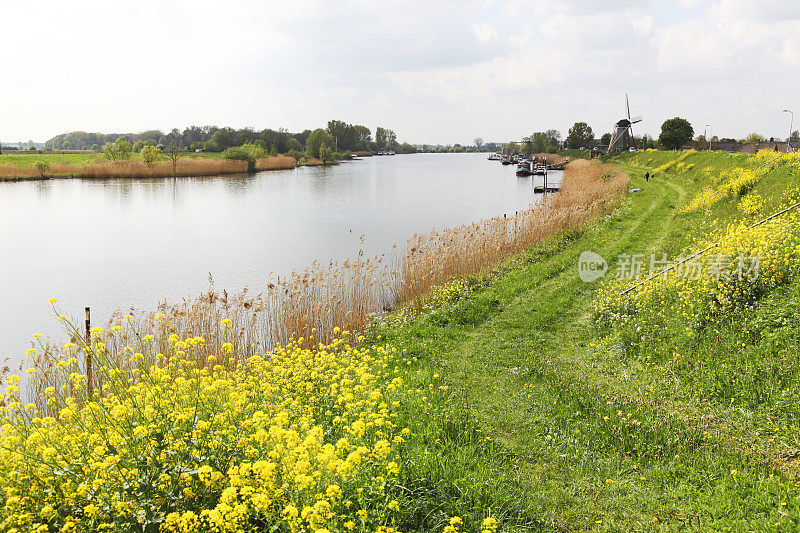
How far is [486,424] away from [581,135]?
383 feet

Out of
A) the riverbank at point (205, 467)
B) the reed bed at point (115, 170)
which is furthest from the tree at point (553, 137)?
the riverbank at point (205, 467)

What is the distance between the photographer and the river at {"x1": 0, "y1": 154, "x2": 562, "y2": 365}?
703 inches

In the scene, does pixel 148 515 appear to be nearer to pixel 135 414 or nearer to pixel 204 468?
pixel 204 468

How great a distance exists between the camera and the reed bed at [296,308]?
10125mm

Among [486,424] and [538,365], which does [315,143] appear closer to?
[538,365]

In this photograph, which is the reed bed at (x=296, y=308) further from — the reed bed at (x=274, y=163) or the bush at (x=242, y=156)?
the reed bed at (x=274, y=163)

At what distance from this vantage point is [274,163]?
8344 centimetres

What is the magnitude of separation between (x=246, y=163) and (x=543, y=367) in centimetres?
6982

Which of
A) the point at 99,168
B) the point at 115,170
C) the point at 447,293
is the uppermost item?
the point at 99,168

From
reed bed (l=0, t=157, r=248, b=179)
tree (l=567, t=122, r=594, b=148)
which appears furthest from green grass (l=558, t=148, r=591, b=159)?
reed bed (l=0, t=157, r=248, b=179)

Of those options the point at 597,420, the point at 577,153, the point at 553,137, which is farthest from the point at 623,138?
the point at 597,420

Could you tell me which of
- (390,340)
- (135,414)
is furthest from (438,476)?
(390,340)

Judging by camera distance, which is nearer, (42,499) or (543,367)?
(42,499)

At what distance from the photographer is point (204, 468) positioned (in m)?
3.93
